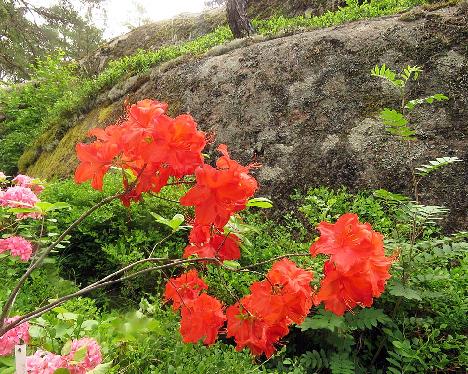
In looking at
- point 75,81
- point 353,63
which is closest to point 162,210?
point 353,63

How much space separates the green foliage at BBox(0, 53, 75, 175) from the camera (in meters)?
8.23

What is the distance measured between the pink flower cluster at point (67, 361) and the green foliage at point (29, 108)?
7.40m

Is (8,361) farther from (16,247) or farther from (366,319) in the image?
(366,319)

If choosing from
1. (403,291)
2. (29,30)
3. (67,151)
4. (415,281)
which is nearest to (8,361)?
(403,291)

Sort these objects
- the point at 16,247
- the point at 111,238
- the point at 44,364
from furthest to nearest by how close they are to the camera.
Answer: the point at 111,238
the point at 16,247
the point at 44,364

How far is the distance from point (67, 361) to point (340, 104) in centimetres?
355

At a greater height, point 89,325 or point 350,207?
point 89,325

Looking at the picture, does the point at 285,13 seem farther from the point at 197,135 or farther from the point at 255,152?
the point at 197,135

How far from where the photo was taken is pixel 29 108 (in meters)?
8.85

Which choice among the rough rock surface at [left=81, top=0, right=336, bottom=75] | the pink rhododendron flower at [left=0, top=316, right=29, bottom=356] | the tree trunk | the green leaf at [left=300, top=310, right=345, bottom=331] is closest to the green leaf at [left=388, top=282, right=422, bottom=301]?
the green leaf at [left=300, top=310, right=345, bottom=331]

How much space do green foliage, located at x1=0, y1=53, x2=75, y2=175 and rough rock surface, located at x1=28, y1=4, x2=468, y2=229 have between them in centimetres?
462

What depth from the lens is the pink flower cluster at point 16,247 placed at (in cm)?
240

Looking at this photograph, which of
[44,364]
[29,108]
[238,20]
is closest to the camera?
[44,364]

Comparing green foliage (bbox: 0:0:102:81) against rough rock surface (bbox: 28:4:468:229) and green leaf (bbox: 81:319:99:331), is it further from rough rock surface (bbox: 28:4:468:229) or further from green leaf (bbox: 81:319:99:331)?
green leaf (bbox: 81:319:99:331)
